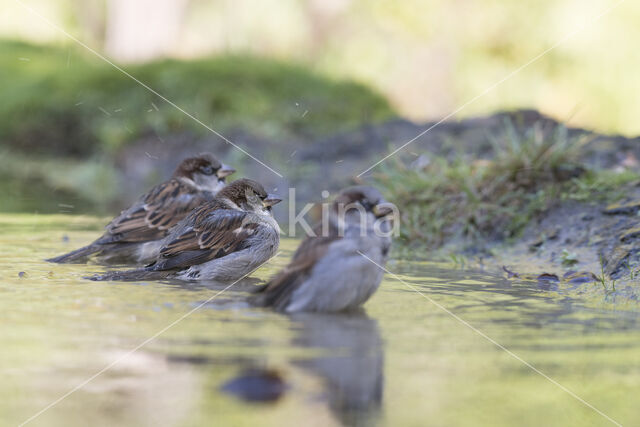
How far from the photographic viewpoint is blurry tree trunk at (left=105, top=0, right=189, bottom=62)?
21672 millimetres

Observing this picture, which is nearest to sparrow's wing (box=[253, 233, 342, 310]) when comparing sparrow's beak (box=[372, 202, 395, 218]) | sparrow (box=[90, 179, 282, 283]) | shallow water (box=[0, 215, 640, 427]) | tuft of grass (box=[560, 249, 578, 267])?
shallow water (box=[0, 215, 640, 427])

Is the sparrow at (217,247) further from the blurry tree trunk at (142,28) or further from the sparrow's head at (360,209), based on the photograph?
the blurry tree trunk at (142,28)

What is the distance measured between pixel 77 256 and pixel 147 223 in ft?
2.05

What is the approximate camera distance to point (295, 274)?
15.5 feet

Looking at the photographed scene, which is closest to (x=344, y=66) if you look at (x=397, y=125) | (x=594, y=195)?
(x=397, y=125)

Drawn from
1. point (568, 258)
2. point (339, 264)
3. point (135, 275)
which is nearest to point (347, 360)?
point (339, 264)

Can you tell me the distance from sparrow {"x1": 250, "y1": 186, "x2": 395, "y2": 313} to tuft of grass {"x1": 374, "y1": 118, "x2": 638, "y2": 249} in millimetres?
2707

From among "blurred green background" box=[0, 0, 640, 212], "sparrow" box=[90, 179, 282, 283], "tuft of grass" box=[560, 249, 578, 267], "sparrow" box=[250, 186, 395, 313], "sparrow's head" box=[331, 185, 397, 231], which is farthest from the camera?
"blurred green background" box=[0, 0, 640, 212]

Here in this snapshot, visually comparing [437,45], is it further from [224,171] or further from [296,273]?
[296,273]

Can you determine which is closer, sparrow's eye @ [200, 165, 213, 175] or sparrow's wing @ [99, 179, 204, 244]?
sparrow's wing @ [99, 179, 204, 244]

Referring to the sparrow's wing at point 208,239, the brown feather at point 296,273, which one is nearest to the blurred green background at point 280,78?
the sparrow's wing at point 208,239

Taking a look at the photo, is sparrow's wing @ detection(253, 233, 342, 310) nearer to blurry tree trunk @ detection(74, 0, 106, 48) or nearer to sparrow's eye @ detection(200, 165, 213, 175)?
sparrow's eye @ detection(200, 165, 213, 175)

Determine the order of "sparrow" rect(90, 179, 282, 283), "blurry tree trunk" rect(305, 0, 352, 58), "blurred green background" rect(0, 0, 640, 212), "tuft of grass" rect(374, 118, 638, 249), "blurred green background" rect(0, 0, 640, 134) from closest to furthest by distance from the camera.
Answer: "sparrow" rect(90, 179, 282, 283)
"tuft of grass" rect(374, 118, 638, 249)
"blurred green background" rect(0, 0, 640, 212)
"blurred green background" rect(0, 0, 640, 134)
"blurry tree trunk" rect(305, 0, 352, 58)

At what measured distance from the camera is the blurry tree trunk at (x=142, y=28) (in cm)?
2167
